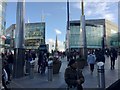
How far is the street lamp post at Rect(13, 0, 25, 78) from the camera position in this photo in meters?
16.8

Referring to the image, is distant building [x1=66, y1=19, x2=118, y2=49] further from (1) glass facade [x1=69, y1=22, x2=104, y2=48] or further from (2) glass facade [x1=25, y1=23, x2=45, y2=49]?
(2) glass facade [x1=25, y1=23, x2=45, y2=49]

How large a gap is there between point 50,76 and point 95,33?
8955 centimetres

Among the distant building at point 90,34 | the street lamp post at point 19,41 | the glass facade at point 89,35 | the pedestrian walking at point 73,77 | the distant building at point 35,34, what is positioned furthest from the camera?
the glass facade at point 89,35

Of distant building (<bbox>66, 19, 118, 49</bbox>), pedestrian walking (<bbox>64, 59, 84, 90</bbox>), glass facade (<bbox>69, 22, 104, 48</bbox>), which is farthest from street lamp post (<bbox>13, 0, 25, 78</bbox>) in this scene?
glass facade (<bbox>69, 22, 104, 48</bbox>)

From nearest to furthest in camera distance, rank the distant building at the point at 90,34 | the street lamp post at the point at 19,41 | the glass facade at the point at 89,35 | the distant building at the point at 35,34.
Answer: the street lamp post at the point at 19,41, the distant building at the point at 35,34, the distant building at the point at 90,34, the glass facade at the point at 89,35

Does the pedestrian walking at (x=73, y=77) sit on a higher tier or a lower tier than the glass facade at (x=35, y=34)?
lower

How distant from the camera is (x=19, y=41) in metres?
17.3

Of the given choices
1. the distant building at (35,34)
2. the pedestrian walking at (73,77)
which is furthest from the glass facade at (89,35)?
the pedestrian walking at (73,77)

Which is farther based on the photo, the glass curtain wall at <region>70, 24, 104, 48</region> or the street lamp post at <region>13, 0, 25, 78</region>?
the glass curtain wall at <region>70, 24, 104, 48</region>

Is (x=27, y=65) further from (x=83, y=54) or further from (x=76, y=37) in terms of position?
(x=76, y=37)

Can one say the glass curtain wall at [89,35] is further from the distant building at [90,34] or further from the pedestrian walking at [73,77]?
the pedestrian walking at [73,77]

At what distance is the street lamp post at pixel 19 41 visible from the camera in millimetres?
16834

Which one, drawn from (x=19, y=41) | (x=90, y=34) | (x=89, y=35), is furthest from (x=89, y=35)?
(x=19, y=41)

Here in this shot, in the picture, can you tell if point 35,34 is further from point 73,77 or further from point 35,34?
point 73,77
